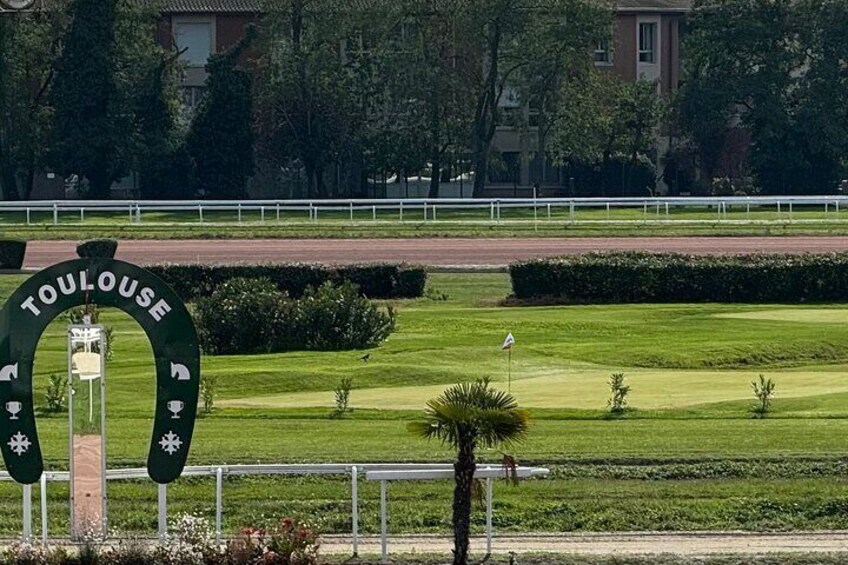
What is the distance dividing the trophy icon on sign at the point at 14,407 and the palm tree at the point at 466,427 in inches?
115

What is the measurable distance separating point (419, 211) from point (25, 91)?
1592 cm

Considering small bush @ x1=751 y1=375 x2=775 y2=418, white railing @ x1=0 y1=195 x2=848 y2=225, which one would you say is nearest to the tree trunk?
small bush @ x1=751 y1=375 x2=775 y2=418

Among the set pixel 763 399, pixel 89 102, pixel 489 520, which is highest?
pixel 89 102

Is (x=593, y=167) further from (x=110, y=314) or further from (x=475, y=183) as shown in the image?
(x=110, y=314)

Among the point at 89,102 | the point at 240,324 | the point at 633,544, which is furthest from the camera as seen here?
the point at 89,102

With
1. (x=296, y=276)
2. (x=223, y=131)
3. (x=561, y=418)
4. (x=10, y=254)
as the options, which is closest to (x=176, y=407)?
(x=561, y=418)

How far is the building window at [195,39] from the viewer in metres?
69.8

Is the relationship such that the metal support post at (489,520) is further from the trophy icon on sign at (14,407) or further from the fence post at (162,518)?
the trophy icon on sign at (14,407)

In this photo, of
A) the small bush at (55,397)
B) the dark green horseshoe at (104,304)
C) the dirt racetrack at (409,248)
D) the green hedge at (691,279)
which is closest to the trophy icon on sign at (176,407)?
the dark green horseshoe at (104,304)

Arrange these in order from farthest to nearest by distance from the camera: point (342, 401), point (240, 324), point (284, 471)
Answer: point (240, 324) → point (342, 401) → point (284, 471)

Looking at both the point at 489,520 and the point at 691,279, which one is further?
the point at 691,279

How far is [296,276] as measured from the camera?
33.7 meters

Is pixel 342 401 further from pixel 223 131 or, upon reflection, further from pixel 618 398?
pixel 223 131

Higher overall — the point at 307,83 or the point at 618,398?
the point at 307,83
